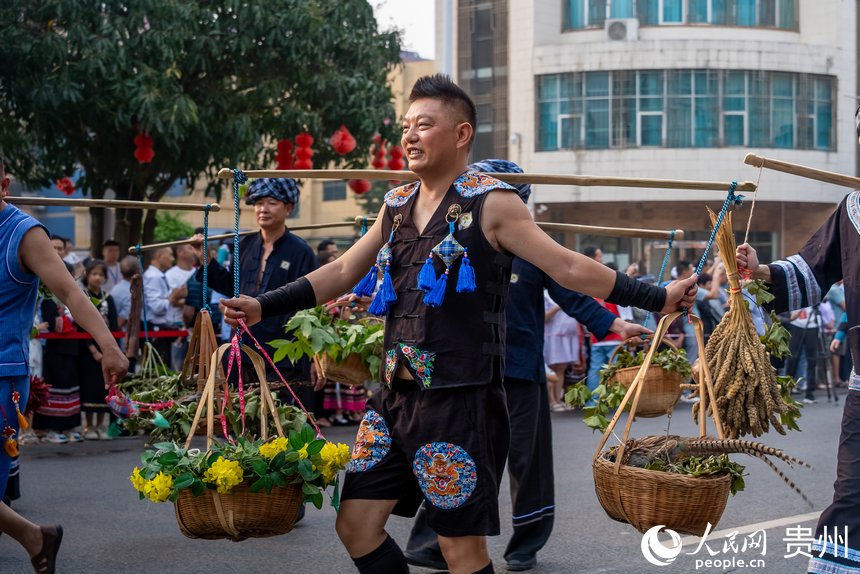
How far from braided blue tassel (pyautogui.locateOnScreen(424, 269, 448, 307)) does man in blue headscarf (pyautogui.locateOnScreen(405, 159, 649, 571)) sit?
2.12 m

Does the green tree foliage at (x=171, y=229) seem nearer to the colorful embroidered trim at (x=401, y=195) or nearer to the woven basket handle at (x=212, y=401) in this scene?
the woven basket handle at (x=212, y=401)

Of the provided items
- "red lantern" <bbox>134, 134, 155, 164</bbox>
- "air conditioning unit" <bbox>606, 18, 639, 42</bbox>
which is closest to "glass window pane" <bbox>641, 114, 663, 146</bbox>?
"air conditioning unit" <bbox>606, 18, 639, 42</bbox>

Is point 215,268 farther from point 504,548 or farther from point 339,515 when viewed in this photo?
point 339,515

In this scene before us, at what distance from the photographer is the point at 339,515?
4.49 metres

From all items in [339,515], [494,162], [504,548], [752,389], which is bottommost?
[504,548]

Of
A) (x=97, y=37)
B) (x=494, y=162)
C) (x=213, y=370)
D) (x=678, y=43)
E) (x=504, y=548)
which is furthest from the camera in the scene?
(x=678, y=43)

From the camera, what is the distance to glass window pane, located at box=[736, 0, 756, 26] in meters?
34.3

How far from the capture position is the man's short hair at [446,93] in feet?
15.2

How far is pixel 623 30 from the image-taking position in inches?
1313

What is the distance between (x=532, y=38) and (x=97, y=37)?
21973 millimetres

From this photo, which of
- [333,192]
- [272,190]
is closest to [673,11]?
[333,192]

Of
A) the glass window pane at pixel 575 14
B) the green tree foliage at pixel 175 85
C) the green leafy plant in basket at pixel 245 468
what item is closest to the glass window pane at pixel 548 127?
the glass window pane at pixel 575 14

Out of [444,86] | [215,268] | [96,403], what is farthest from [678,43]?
[444,86]

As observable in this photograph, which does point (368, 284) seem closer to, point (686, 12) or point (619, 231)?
point (619, 231)
